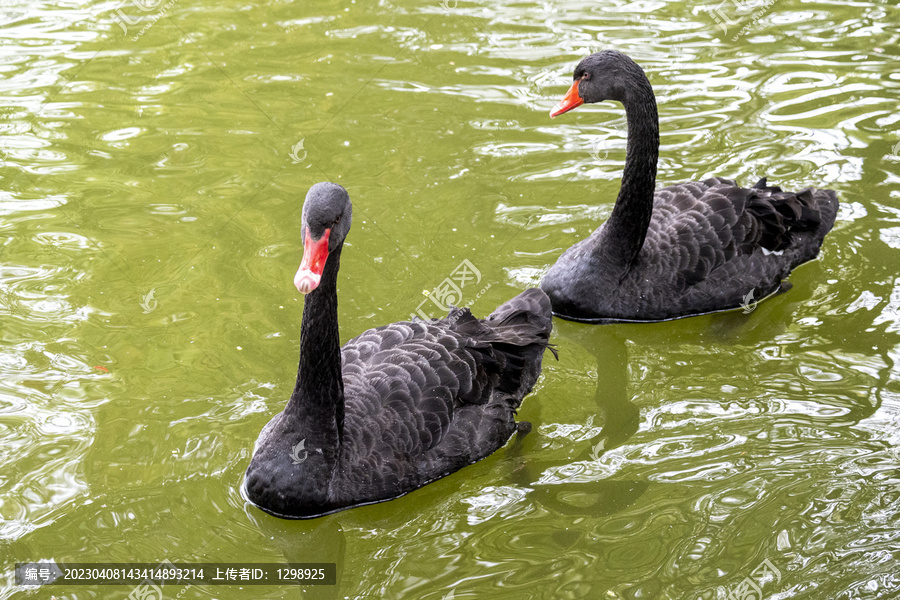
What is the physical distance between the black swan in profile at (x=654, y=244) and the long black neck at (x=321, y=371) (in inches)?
101

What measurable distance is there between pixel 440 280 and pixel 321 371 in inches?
93.8

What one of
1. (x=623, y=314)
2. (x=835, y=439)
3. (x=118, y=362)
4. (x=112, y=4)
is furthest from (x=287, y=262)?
(x=112, y=4)

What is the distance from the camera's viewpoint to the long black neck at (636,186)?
22.9ft

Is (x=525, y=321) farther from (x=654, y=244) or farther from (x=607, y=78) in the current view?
(x=607, y=78)

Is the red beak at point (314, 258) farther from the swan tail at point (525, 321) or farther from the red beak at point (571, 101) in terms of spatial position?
the red beak at point (571, 101)

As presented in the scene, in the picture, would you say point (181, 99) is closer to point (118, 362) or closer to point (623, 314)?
point (118, 362)

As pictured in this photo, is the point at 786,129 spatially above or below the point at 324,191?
below

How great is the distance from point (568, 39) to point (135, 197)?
5.41 m

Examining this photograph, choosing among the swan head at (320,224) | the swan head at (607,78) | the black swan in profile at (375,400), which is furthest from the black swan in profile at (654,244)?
the swan head at (320,224)

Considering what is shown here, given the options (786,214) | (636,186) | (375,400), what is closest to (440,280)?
(636,186)

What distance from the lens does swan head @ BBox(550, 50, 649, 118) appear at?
695 centimetres

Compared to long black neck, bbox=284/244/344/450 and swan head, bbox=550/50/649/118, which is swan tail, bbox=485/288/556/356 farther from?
swan head, bbox=550/50/649/118

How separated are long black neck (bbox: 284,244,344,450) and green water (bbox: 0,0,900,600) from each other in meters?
0.63

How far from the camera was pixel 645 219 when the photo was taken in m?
7.07
